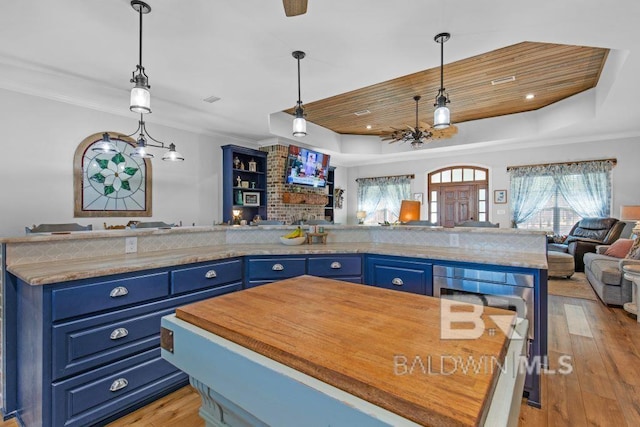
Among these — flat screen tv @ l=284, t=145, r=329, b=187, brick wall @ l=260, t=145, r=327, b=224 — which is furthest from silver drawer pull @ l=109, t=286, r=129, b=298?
flat screen tv @ l=284, t=145, r=329, b=187

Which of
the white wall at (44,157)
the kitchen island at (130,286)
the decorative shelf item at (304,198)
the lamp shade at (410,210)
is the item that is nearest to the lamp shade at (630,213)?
the lamp shade at (410,210)

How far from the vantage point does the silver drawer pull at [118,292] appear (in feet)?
5.63

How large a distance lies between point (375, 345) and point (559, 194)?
24.1 ft

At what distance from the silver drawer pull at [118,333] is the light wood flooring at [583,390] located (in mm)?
506

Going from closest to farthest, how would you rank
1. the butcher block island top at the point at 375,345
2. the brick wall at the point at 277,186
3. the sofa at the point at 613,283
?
the butcher block island top at the point at 375,345 → the sofa at the point at 613,283 → the brick wall at the point at 277,186

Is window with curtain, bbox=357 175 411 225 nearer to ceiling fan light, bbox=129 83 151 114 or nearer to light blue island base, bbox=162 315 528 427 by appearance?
ceiling fan light, bbox=129 83 151 114

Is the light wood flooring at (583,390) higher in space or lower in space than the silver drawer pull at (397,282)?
lower

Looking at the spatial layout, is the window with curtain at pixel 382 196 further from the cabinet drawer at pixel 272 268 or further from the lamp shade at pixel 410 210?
the cabinet drawer at pixel 272 268

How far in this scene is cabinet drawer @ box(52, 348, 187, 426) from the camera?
1569mm

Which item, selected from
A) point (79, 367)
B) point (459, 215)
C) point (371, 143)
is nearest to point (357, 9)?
point (79, 367)

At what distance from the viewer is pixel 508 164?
673cm

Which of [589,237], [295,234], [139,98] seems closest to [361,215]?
[589,237]

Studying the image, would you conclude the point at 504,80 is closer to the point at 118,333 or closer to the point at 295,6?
the point at 295,6

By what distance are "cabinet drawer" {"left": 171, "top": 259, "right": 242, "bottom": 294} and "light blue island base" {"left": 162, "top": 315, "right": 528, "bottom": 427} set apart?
120 centimetres
